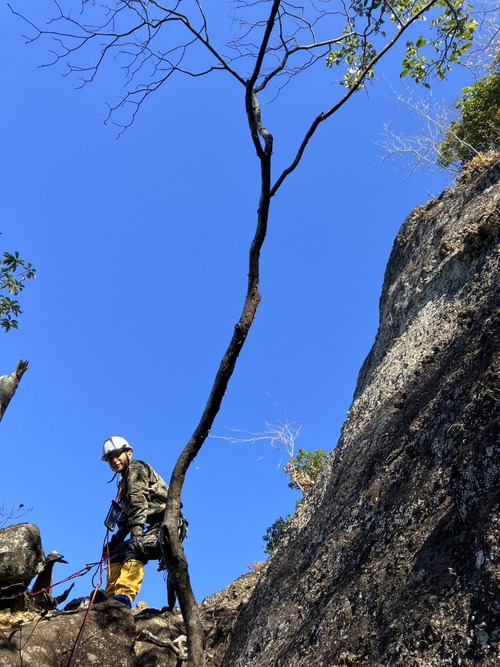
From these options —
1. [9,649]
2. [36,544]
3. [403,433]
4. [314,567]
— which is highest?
[36,544]

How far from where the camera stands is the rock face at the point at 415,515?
10.5 feet

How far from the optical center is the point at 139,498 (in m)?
7.41

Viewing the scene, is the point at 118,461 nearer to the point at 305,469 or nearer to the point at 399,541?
the point at 399,541

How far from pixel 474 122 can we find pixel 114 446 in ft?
43.5

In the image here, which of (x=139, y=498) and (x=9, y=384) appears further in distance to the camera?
(x=9, y=384)

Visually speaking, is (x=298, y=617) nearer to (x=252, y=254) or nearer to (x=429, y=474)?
(x=429, y=474)

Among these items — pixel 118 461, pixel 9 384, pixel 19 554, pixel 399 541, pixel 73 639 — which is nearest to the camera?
pixel 399 541

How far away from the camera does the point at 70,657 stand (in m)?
5.86

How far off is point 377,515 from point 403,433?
1130 millimetres

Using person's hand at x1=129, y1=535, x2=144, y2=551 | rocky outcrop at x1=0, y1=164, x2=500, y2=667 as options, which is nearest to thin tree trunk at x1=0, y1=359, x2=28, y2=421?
person's hand at x1=129, y1=535, x2=144, y2=551

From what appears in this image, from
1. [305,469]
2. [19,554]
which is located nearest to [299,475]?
[305,469]

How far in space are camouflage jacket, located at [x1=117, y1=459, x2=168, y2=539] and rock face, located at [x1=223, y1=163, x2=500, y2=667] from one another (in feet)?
5.65

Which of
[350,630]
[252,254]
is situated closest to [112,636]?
[350,630]

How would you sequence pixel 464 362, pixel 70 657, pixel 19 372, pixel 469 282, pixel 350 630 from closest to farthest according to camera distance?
pixel 350 630
pixel 464 362
pixel 70 657
pixel 469 282
pixel 19 372
